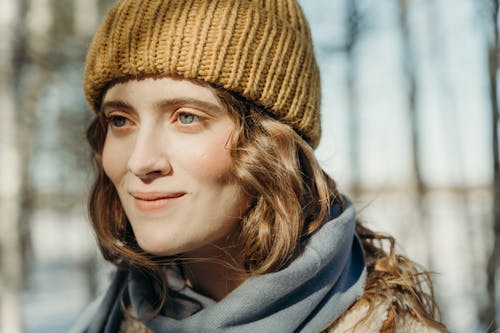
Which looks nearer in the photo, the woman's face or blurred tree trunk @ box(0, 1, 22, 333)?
the woman's face

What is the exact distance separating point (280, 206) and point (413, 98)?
5992mm

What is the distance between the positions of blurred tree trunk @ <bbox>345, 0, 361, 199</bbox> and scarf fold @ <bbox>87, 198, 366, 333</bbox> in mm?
5644

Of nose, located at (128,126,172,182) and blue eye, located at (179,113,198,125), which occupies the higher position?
blue eye, located at (179,113,198,125)

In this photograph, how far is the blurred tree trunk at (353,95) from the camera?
673cm

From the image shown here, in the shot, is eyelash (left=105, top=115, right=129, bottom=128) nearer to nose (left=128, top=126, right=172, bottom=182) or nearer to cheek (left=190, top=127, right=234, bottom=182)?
nose (left=128, top=126, right=172, bottom=182)

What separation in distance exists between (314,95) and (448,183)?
30.5 feet

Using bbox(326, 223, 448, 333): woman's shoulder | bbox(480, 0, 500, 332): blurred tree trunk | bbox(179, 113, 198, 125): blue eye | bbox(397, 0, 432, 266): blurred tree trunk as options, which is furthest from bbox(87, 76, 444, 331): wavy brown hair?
bbox(397, 0, 432, 266): blurred tree trunk

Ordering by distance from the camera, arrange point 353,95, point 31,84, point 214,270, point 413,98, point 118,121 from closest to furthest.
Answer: point 118,121 < point 214,270 < point 31,84 < point 413,98 < point 353,95

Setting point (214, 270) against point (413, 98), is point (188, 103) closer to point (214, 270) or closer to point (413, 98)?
point (214, 270)

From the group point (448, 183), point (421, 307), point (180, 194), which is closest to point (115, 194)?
point (180, 194)

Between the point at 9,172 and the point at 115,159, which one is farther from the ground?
the point at 115,159

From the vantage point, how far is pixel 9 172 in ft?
14.6

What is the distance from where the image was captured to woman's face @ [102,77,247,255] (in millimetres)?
1371

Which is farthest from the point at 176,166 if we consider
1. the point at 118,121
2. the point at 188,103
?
the point at 118,121
